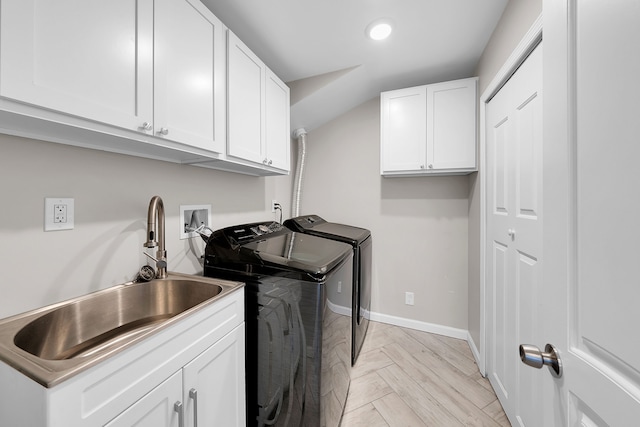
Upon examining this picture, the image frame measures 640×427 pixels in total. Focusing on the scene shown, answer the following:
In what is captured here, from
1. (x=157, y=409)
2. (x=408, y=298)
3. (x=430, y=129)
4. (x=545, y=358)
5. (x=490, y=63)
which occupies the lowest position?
(x=408, y=298)

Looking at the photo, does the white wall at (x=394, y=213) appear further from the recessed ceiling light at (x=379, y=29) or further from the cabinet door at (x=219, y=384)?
the cabinet door at (x=219, y=384)

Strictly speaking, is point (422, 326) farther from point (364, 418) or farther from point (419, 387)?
point (364, 418)

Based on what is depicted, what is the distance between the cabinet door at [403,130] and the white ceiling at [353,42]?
0.68 ft

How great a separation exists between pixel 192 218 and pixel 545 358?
1.73 metres

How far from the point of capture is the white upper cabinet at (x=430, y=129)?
2.09 metres

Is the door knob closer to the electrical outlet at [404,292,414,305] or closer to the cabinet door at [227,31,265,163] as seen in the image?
the cabinet door at [227,31,265,163]

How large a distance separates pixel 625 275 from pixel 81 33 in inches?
58.1

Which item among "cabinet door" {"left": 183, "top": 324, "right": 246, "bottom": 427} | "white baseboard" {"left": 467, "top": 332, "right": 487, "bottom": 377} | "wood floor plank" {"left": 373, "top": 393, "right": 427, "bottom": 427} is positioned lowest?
"wood floor plank" {"left": 373, "top": 393, "right": 427, "bottom": 427}

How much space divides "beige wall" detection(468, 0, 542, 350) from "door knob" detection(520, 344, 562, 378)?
4.64 feet

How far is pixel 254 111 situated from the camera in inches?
63.1

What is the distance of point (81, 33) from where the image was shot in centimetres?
77

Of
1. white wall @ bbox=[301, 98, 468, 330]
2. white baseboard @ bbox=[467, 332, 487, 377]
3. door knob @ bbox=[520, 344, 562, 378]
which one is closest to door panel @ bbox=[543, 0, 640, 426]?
door knob @ bbox=[520, 344, 562, 378]

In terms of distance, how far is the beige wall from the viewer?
4.14ft

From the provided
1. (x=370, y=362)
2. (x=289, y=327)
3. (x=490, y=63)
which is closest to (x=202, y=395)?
(x=289, y=327)
